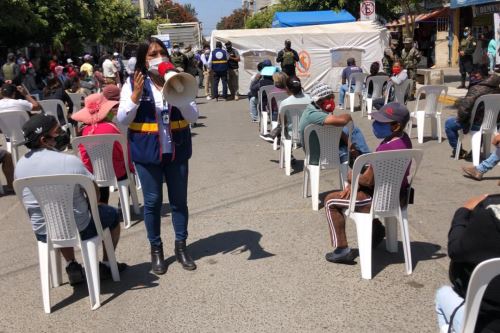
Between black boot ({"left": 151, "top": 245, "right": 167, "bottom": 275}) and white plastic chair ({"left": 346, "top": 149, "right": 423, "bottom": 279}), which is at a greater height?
white plastic chair ({"left": 346, "top": 149, "right": 423, "bottom": 279})

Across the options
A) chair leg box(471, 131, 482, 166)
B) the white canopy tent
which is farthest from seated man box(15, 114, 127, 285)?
the white canopy tent

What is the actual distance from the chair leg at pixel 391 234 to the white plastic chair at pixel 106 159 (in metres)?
2.75

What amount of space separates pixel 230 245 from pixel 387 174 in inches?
68.0

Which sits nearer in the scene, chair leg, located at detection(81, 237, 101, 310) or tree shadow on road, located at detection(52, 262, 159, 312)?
chair leg, located at detection(81, 237, 101, 310)

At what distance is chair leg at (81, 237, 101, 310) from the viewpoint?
3832 millimetres

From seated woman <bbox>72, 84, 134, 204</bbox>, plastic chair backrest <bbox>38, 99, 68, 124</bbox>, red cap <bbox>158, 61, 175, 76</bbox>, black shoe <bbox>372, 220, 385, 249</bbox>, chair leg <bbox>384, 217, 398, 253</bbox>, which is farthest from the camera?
plastic chair backrest <bbox>38, 99, 68, 124</bbox>

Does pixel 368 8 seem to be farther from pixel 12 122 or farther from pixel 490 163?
pixel 12 122

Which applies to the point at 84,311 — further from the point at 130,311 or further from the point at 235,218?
the point at 235,218

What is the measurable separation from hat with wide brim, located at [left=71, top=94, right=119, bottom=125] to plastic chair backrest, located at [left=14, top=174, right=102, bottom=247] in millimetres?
2091

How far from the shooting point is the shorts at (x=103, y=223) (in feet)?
12.7

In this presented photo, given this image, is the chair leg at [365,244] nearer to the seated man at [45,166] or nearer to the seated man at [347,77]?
the seated man at [45,166]

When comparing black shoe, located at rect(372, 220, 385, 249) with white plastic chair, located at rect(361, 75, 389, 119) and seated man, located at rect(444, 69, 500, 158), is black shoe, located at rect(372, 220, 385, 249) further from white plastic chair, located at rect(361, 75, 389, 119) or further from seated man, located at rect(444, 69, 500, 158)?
white plastic chair, located at rect(361, 75, 389, 119)

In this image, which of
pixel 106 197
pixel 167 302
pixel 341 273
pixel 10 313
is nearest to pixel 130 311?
pixel 167 302

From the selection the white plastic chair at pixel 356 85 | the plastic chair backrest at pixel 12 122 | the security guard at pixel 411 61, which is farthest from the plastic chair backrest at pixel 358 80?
the plastic chair backrest at pixel 12 122
